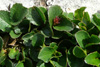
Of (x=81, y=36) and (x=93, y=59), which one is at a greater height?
(x=81, y=36)

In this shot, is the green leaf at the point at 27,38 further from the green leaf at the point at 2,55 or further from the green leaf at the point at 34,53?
the green leaf at the point at 2,55

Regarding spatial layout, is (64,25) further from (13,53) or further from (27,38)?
(13,53)

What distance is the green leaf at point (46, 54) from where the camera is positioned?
167 cm

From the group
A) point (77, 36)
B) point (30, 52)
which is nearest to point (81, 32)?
point (77, 36)

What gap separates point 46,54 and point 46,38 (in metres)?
0.17

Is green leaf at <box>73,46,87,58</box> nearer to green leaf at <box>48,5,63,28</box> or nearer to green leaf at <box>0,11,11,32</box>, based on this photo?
green leaf at <box>48,5,63,28</box>

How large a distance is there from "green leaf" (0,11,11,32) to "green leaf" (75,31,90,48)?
0.60 metres

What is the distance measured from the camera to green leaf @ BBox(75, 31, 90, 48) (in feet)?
5.56

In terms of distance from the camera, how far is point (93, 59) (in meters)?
1.70

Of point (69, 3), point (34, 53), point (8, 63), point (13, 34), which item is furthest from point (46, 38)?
point (69, 3)

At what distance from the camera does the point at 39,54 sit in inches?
65.1

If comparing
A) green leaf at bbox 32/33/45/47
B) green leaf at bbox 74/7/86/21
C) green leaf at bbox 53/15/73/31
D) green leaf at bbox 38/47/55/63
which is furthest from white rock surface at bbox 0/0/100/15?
green leaf at bbox 38/47/55/63

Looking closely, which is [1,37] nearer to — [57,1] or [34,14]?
[34,14]

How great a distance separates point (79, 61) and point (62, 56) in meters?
0.15
